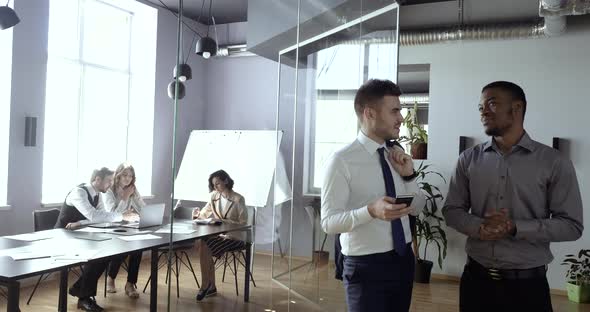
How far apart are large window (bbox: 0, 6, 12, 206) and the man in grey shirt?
Answer: 13.4 ft

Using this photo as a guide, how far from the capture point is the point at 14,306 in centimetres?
253

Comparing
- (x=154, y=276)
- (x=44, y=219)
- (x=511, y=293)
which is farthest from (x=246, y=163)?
(x=44, y=219)

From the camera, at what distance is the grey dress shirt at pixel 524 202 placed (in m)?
1.79

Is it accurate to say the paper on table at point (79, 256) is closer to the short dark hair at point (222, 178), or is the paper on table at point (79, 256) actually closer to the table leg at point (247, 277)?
the short dark hair at point (222, 178)

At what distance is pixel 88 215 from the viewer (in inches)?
168

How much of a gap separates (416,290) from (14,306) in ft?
12.3

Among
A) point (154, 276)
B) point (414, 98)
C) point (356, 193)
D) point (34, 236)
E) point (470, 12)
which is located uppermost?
point (470, 12)

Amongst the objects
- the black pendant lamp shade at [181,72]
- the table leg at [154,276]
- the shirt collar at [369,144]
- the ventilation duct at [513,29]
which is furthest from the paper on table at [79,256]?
the ventilation duct at [513,29]

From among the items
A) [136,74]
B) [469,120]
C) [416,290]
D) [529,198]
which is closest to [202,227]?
[529,198]

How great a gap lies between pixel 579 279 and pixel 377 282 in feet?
13.2

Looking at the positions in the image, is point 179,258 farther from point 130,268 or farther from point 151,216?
point 130,268

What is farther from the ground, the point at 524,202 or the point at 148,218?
the point at 524,202

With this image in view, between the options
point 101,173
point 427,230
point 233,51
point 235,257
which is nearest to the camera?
point 235,257

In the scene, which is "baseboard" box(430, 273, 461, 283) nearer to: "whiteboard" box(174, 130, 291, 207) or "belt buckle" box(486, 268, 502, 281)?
"whiteboard" box(174, 130, 291, 207)
